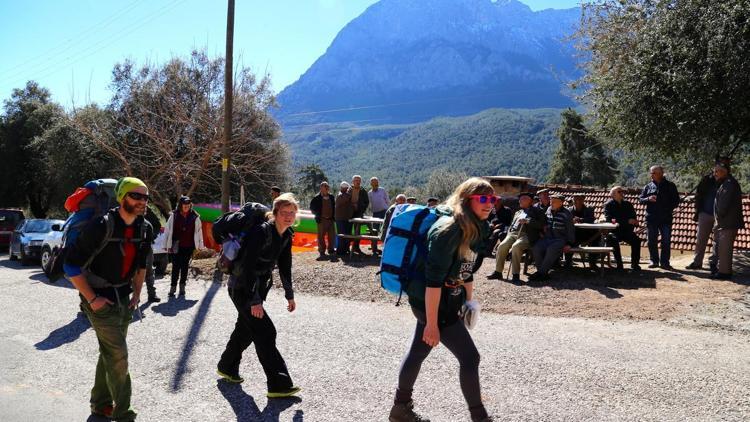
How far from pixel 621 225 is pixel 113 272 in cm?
940

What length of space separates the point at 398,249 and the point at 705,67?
9.34 metres

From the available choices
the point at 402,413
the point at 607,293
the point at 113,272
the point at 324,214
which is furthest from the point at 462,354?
the point at 324,214

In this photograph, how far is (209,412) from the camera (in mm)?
4664

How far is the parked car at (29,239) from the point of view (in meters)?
17.9

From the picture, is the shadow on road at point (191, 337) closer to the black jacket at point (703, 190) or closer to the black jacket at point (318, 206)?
the black jacket at point (318, 206)

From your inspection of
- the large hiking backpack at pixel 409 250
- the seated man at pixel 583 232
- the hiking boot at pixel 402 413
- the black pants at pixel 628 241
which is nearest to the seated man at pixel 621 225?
the black pants at pixel 628 241

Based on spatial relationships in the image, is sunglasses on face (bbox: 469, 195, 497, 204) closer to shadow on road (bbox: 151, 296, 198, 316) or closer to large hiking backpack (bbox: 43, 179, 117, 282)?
large hiking backpack (bbox: 43, 179, 117, 282)

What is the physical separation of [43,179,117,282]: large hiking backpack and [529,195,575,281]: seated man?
737 cm

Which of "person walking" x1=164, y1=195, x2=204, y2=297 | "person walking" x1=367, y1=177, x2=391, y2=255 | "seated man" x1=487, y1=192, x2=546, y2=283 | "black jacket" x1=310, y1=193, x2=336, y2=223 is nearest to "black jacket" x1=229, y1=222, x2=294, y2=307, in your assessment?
"person walking" x1=164, y1=195, x2=204, y2=297

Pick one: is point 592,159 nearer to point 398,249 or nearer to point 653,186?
point 653,186

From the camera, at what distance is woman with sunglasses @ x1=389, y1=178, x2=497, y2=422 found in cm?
362

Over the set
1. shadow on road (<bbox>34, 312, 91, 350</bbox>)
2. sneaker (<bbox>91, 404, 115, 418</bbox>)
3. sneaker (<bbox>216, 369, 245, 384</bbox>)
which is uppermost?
sneaker (<bbox>216, 369, 245, 384</bbox>)

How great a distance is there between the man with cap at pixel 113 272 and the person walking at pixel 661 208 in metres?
9.65

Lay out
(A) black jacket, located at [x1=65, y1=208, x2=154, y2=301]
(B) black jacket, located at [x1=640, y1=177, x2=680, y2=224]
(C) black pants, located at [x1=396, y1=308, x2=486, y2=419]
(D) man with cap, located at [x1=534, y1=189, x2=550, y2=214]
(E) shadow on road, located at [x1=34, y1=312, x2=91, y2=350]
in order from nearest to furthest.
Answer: (C) black pants, located at [x1=396, y1=308, x2=486, y2=419], (A) black jacket, located at [x1=65, y1=208, x2=154, y2=301], (E) shadow on road, located at [x1=34, y1=312, x2=91, y2=350], (B) black jacket, located at [x1=640, y1=177, x2=680, y2=224], (D) man with cap, located at [x1=534, y1=189, x2=550, y2=214]
